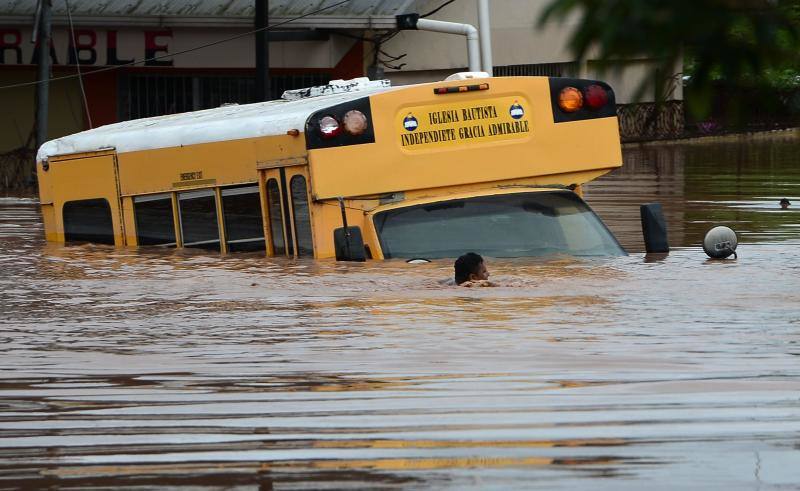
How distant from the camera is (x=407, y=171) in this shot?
14.2 metres

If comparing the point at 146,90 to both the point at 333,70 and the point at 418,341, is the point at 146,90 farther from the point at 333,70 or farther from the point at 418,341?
the point at 418,341

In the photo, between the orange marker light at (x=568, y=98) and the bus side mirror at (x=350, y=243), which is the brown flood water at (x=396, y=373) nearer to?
the bus side mirror at (x=350, y=243)

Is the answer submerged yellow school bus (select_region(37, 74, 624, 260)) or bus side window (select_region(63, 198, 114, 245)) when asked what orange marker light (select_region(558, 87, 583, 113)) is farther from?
bus side window (select_region(63, 198, 114, 245))

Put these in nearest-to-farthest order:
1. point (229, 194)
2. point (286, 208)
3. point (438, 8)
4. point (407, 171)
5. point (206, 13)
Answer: point (407, 171), point (286, 208), point (229, 194), point (206, 13), point (438, 8)

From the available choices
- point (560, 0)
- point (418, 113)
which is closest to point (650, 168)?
point (418, 113)

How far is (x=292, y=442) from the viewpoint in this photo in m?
7.73

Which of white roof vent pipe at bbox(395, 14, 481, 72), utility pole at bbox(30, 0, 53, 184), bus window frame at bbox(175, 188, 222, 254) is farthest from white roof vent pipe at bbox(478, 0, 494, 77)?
bus window frame at bbox(175, 188, 222, 254)

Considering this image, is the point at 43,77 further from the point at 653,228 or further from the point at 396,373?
the point at 396,373

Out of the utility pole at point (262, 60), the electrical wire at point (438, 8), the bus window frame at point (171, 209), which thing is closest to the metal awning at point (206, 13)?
the electrical wire at point (438, 8)

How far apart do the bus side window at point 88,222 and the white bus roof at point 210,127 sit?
1.81ft

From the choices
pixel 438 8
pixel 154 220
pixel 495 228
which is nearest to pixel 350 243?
pixel 495 228

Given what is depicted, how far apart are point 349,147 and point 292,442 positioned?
647 cm

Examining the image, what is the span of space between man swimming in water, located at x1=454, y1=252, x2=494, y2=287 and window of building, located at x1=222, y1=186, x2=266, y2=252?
258 cm

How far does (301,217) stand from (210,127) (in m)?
1.71
